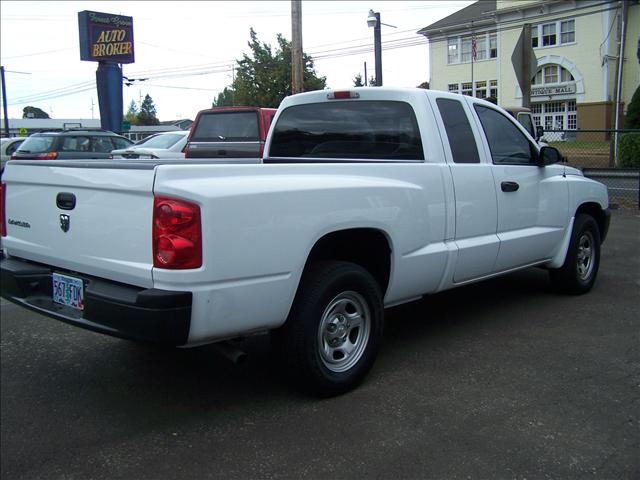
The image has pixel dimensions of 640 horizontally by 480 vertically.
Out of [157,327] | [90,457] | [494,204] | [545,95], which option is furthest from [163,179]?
[545,95]

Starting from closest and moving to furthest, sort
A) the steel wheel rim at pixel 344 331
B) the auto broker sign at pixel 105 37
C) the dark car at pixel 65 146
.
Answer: the steel wheel rim at pixel 344 331, the dark car at pixel 65 146, the auto broker sign at pixel 105 37

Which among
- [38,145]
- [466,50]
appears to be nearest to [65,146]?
[38,145]

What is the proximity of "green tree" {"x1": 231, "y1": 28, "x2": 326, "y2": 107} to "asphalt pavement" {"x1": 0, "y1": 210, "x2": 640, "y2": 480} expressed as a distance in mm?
31795

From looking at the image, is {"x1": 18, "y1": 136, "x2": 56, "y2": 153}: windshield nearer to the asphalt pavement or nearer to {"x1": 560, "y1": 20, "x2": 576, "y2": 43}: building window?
the asphalt pavement

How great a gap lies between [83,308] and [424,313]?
127 inches

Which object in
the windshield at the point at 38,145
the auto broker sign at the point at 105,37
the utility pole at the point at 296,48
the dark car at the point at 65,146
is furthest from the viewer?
the auto broker sign at the point at 105,37

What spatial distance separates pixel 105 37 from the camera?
29.6 metres

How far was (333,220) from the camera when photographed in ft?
12.0

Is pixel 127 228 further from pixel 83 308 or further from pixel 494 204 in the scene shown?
pixel 494 204

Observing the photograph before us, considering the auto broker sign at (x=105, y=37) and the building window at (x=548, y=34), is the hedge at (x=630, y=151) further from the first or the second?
the building window at (x=548, y=34)

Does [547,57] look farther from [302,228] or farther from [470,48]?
[302,228]

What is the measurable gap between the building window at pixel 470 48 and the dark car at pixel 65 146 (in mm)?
35946

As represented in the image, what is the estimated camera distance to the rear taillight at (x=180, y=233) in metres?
3.04

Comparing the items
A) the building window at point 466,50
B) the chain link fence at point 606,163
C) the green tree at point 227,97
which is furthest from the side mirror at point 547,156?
the building window at point 466,50
